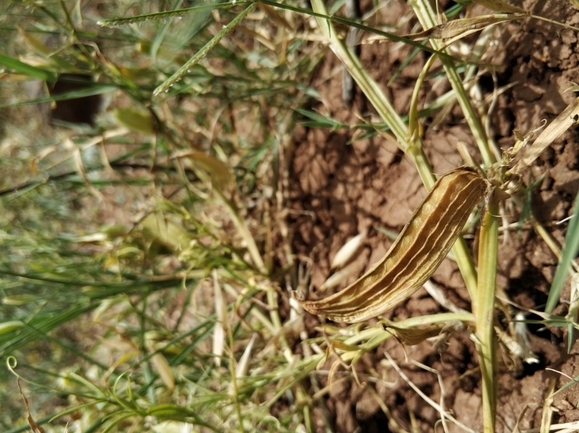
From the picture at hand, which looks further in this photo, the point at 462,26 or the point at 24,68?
the point at 24,68

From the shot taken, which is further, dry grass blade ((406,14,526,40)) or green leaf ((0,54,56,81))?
green leaf ((0,54,56,81))

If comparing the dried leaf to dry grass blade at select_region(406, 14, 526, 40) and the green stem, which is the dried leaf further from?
the green stem

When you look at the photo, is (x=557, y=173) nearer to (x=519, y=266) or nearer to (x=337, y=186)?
(x=519, y=266)

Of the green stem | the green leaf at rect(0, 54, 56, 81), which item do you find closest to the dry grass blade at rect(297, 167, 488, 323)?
the green stem

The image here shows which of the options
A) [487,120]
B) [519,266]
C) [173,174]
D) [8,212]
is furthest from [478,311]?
[8,212]

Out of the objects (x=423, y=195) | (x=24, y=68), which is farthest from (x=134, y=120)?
(x=423, y=195)

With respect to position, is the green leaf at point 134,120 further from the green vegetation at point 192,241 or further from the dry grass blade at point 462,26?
the dry grass blade at point 462,26

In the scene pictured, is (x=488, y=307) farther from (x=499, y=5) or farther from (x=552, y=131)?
(x=499, y=5)
